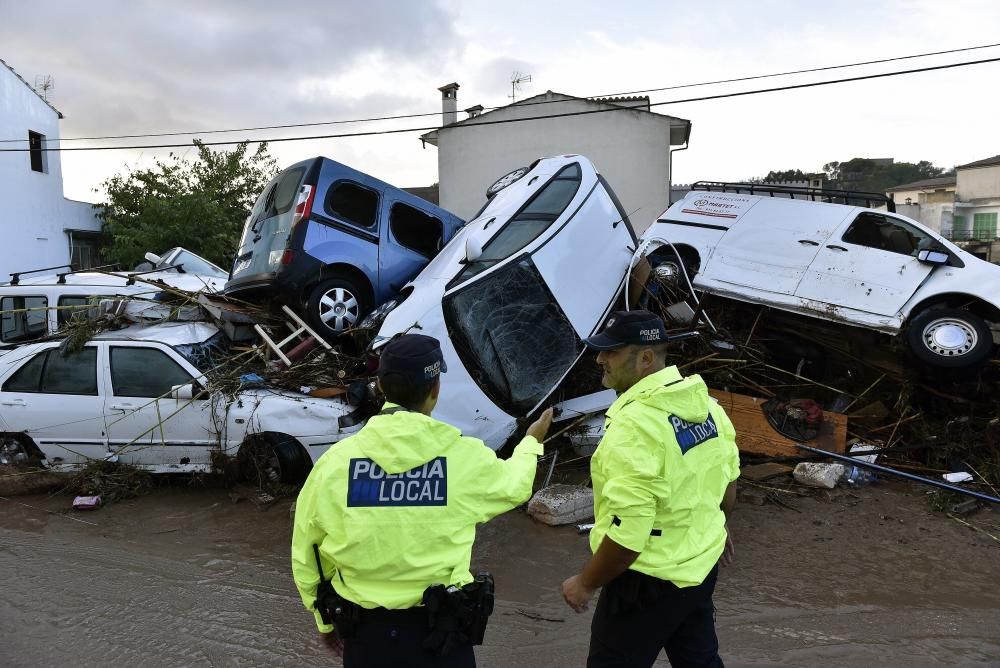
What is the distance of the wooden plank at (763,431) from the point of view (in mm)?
6250

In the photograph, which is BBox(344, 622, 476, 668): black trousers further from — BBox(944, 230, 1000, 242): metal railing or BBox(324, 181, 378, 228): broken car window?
BBox(944, 230, 1000, 242): metal railing

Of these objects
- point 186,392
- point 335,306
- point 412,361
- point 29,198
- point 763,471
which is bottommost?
point 763,471

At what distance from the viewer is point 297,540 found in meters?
1.98

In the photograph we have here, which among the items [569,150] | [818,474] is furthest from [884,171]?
[818,474]

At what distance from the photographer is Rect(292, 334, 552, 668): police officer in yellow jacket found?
189 cm

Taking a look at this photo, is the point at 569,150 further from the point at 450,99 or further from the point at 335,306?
the point at 335,306

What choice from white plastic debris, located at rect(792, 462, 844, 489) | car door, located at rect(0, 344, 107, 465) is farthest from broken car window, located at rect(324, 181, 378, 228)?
white plastic debris, located at rect(792, 462, 844, 489)

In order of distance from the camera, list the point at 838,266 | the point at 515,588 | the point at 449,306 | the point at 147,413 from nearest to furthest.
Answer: the point at 515,588 → the point at 449,306 → the point at 147,413 → the point at 838,266

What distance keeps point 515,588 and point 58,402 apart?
13.7 ft

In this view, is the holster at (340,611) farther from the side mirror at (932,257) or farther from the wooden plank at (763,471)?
the side mirror at (932,257)

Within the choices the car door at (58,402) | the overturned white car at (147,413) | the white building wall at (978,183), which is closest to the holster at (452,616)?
the overturned white car at (147,413)

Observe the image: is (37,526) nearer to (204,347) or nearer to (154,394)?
(154,394)

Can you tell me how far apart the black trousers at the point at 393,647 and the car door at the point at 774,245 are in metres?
5.76

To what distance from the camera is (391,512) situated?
189 centimetres
